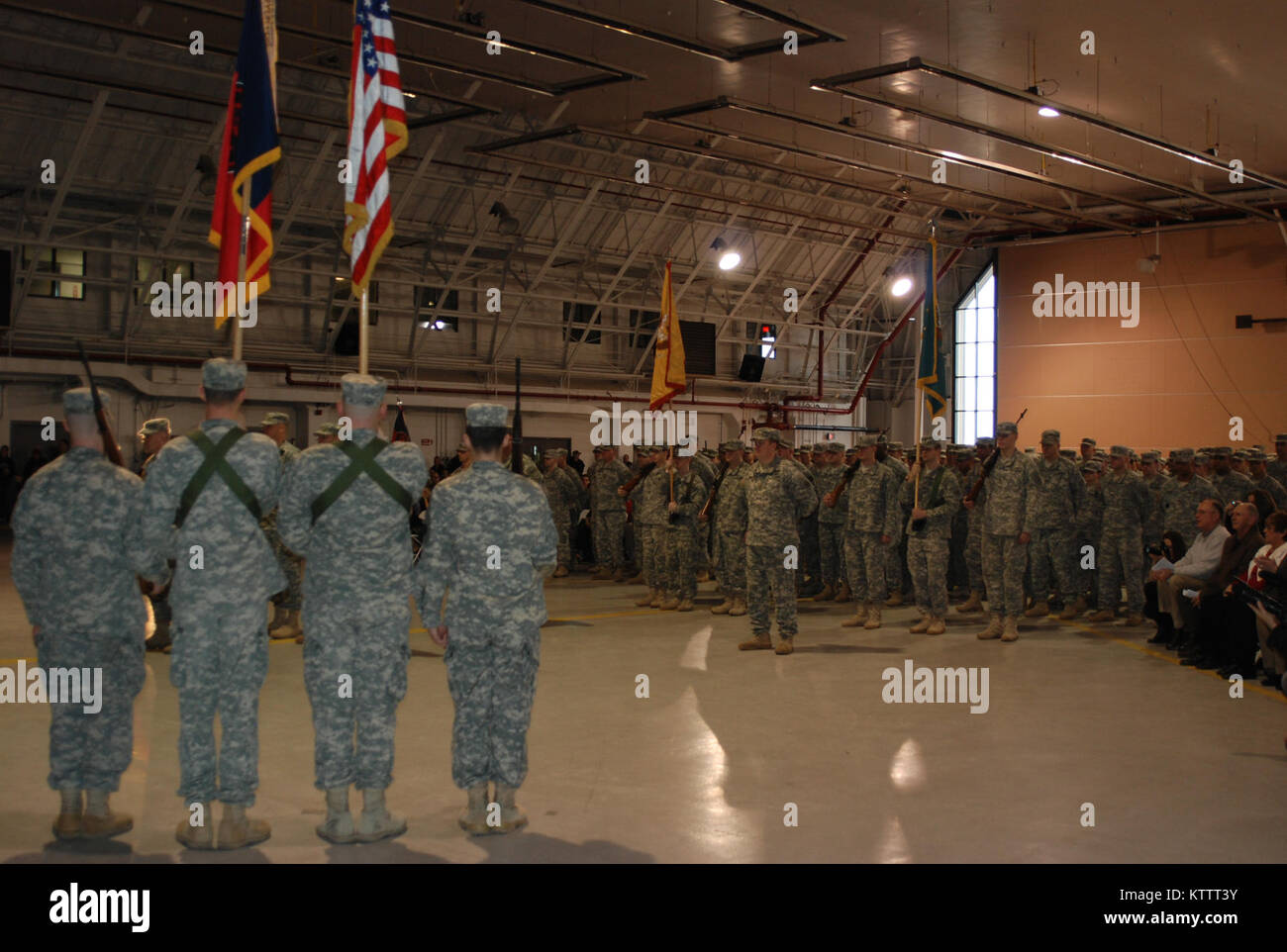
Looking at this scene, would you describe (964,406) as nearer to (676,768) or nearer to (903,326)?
(903,326)

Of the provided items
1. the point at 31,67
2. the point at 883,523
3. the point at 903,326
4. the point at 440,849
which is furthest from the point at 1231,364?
the point at 440,849

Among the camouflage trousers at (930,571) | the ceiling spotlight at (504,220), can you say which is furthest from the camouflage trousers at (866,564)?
the ceiling spotlight at (504,220)

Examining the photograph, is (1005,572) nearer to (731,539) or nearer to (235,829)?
(731,539)

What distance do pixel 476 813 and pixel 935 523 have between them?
6233mm

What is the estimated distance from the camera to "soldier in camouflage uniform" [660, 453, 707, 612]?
11656mm

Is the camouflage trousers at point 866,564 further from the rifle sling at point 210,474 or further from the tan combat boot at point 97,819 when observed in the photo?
the tan combat boot at point 97,819

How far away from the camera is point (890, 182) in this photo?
973 inches

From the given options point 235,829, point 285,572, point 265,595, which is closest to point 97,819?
point 235,829

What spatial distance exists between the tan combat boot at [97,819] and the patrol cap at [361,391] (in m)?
1.81

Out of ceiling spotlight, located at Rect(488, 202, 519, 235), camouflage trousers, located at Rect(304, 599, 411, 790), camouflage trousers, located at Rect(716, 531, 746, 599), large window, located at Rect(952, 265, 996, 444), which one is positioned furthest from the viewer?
large window, located at Rect(952, 265, 996, 444)

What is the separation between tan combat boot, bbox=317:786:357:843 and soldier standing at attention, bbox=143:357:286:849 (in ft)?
0.90

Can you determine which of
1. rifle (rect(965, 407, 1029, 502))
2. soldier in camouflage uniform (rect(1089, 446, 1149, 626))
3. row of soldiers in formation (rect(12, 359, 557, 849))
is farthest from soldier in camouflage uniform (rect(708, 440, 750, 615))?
row of soldiers in formation (rect(12, 359, 557, 849))

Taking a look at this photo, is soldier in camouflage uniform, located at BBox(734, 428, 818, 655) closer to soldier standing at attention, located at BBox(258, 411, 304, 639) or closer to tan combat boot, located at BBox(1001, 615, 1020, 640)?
tan combat boot, located at BBox(1001, 615, 1020, 640)

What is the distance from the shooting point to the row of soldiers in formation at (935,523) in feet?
30.3
